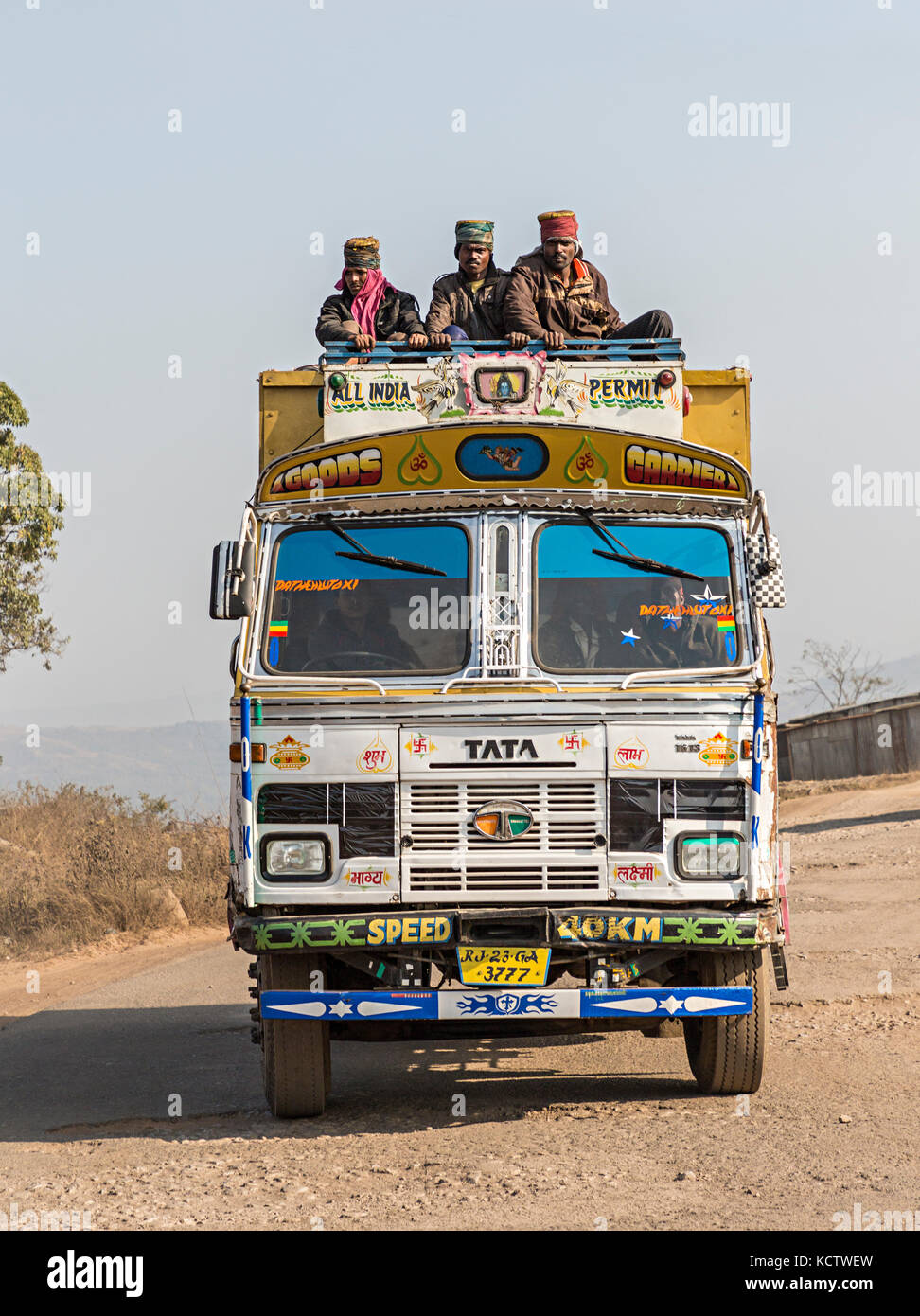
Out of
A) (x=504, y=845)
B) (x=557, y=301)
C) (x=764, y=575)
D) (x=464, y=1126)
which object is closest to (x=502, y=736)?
(x=504, y=845)

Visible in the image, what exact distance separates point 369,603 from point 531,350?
1.75 m

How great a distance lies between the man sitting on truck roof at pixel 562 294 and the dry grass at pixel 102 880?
27.4 feet

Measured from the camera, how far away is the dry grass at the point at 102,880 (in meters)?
14.7

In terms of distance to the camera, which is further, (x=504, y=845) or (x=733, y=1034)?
(x=733, y=1034)

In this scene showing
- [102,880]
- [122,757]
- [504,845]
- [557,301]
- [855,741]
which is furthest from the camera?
[122,757]

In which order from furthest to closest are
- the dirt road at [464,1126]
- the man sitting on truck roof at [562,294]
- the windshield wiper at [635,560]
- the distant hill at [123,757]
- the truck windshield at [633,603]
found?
the distant hill at [123,757] → the man sitting on truck roof at [562,294] → the windshield wiper at [635,560] → the truck windshield at [633,603] → the dirt road at [464,1126]

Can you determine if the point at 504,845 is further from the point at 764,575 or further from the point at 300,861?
the point at 764,575

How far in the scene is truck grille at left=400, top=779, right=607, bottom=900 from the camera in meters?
6.70

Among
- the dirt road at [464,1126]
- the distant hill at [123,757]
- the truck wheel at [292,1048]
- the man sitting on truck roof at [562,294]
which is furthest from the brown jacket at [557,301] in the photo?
the distant hill at [123,757]

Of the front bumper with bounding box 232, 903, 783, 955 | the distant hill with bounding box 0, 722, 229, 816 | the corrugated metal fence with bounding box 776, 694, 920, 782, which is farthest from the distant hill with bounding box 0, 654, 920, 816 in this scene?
the front bumper with bounding box 232, 903, 783, 955

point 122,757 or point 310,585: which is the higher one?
point 122,757

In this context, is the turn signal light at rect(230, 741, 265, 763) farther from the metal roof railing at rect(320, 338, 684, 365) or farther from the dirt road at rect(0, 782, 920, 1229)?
the metal roof railing at rect(320, 338, 684, 365)

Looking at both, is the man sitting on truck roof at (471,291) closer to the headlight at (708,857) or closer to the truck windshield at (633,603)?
the truck windshield at (633,603)

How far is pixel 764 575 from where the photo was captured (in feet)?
23.5
